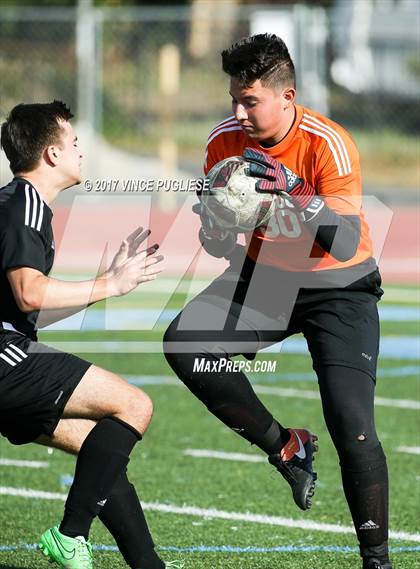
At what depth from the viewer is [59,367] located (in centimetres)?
489

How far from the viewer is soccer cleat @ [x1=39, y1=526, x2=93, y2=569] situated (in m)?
4.80

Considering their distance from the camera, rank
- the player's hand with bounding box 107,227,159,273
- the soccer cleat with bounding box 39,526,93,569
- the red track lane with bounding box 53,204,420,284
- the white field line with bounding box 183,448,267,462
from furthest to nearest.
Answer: the red track lane with bounding box 53,204,420,284 < the white field line with bounding box 183,448,267,462 < the player's hand with bounding box 107,227,159,273 < the soccer cleat with bounding box 39,526,93,569

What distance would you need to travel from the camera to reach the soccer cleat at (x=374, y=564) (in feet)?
16.6

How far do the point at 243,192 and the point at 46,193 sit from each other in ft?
2.68

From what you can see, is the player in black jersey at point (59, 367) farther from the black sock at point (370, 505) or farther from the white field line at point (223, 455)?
the white field line at point (223, 455)

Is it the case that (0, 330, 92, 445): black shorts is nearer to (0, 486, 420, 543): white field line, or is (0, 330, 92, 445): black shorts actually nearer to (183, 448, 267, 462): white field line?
(0, 486, 420, 543): white field line

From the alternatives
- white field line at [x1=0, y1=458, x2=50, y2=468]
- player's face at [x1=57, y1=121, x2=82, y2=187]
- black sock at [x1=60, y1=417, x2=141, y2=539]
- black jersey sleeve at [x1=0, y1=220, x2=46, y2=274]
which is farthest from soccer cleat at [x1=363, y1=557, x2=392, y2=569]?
white field line at [x1=0, y1=458, x2=50, y2=468]

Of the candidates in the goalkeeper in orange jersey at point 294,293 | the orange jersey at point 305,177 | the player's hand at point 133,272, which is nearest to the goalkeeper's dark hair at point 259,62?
the goalkeeper in orange jersey at point 294,293

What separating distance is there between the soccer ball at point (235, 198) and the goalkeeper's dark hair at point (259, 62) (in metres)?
0.38

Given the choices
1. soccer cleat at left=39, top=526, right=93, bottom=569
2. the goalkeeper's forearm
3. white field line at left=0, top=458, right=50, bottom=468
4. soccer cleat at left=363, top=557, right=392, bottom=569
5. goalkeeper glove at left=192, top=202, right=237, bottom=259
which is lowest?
white field line at left=0, top=458, right=50, bottom=468

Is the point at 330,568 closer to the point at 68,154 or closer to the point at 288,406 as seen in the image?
the point at 68,154

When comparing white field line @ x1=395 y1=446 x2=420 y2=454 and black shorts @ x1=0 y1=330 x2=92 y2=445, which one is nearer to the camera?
black shorts @ x1=0 y1=330 x2=92 y2=445

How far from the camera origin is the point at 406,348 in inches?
457

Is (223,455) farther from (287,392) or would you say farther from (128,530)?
(128,530)
